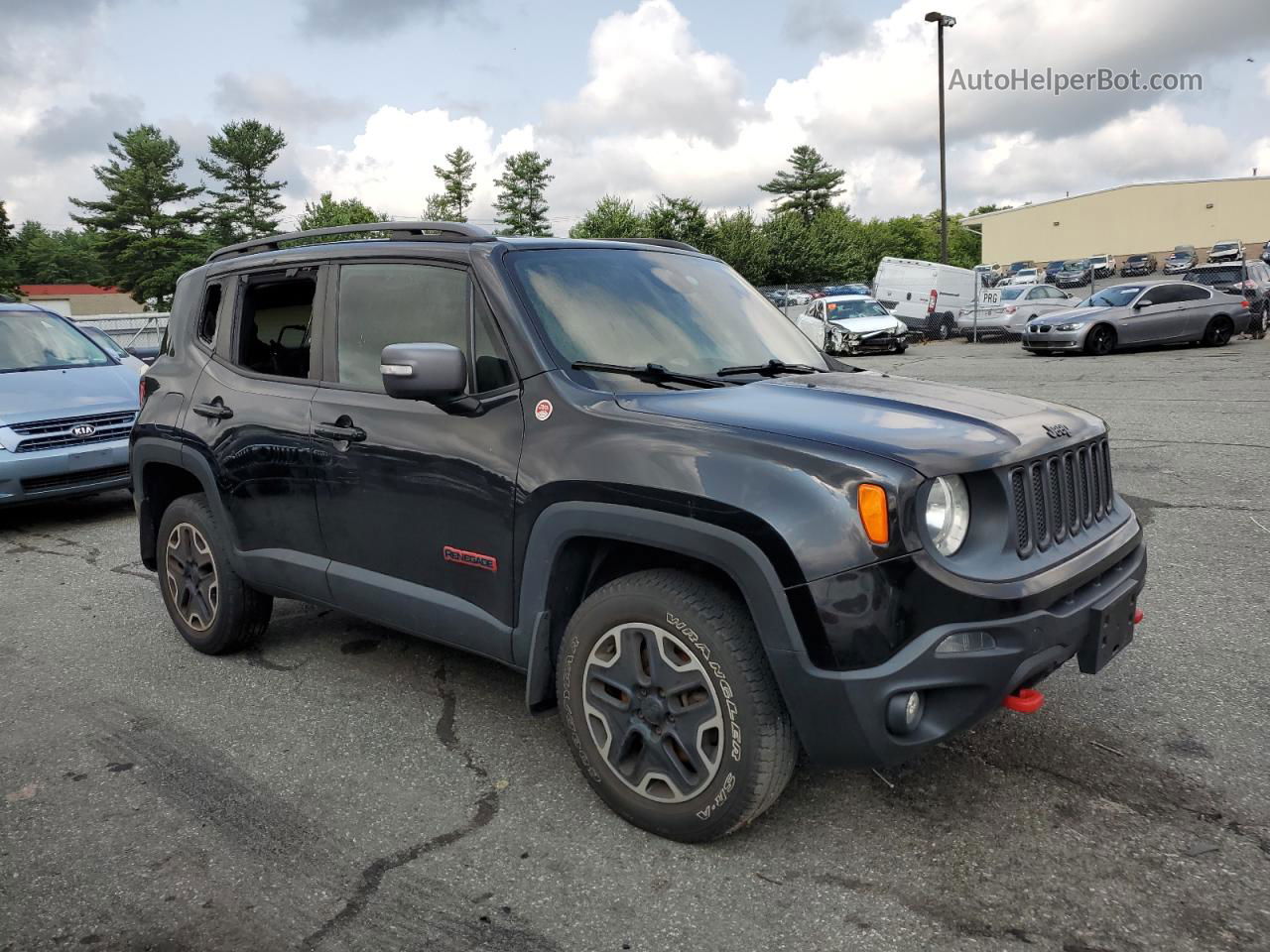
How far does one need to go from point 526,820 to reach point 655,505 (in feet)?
3.63

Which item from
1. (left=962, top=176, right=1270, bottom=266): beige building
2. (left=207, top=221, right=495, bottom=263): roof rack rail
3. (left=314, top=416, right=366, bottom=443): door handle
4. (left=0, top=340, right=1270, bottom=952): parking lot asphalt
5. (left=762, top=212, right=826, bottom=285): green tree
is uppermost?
(left=962, top=176, right=1270, bottom=266): beige building

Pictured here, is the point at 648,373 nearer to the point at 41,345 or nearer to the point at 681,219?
the point at 41,345

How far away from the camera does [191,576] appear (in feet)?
15.3

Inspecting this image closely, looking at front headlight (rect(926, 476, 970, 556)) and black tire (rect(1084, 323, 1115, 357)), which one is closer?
front headlight (rect(926, 476, 970, 556))

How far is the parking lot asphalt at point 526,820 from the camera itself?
257cm

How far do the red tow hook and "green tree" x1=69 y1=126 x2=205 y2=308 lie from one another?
76.4 meters

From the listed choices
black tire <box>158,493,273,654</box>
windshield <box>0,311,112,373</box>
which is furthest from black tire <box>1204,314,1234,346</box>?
black tire <box>158,493,273,654</box>

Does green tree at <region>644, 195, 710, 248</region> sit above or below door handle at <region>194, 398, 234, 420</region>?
above

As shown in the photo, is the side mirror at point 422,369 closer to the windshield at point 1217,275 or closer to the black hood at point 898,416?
the black hood at point 898,416

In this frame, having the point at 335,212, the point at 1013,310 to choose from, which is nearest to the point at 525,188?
the point at 335,212

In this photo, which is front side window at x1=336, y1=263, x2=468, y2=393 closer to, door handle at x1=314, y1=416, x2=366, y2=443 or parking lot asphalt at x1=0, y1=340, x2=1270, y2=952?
door handle at x1=314, y1=416, x2=366, y2=443

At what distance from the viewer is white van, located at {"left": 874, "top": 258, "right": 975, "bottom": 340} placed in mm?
29750

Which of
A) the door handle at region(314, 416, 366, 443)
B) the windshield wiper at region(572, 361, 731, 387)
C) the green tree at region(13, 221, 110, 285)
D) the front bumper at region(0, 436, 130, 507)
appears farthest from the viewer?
the green tree at region(13, 221, 110, 285)

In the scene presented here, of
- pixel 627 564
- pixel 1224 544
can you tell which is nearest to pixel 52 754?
pixel 627 564
